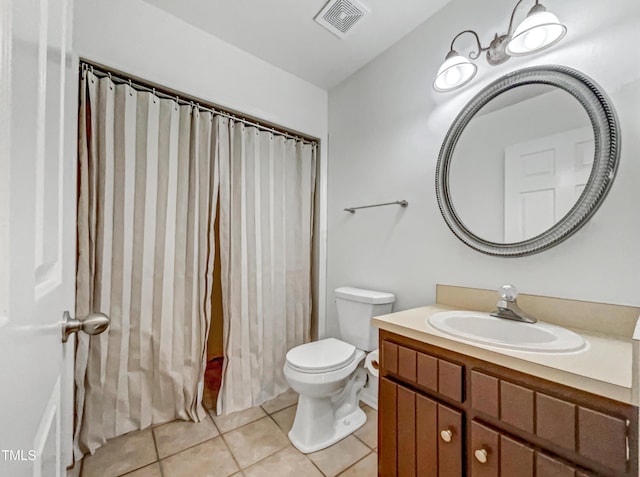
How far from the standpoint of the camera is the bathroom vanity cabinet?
674mm

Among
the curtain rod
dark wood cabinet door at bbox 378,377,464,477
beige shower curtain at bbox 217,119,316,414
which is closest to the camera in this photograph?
dark wood cabinet door at bbox 378,377,464,477

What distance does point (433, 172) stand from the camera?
159 centimetres

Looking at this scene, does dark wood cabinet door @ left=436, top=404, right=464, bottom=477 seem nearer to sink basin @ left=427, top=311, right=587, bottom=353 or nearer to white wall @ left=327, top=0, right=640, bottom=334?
sink basin @ left=427, top=311, right=587, bottom=353

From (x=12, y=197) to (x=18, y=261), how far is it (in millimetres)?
73

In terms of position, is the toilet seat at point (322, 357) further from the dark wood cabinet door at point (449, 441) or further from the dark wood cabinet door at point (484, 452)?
the dark wood cabinet door at point (484, 452)

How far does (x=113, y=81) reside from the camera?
150cm

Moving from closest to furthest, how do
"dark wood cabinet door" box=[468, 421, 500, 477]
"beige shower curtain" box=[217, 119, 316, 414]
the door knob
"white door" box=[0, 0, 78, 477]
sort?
"white door" box=[0, 0, 78, 477], the door knob, "dark wood cabinet door" box=[468, 421, 500, 477], "beige shower curtain" box=[217, 119, 316, 414]

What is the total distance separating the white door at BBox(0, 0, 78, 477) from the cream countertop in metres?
1.03

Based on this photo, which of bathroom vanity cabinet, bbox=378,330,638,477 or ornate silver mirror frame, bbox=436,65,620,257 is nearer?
bathroom vanity cabinet, bbox=378,330,638,477

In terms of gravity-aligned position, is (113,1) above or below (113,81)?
above

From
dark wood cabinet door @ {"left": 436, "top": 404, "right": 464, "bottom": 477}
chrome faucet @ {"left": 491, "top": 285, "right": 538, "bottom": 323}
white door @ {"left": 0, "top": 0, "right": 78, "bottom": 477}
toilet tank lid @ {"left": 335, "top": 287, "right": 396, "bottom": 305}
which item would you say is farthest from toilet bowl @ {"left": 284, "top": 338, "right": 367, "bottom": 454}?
white door @ {"left": 0, "top": 0, "right": 78, "bottom": 477}

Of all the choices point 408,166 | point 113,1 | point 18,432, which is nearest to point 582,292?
point 408,166

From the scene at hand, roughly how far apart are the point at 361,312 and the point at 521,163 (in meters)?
1.18

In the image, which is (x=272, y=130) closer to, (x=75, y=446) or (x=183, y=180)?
(x=183, y=180)
